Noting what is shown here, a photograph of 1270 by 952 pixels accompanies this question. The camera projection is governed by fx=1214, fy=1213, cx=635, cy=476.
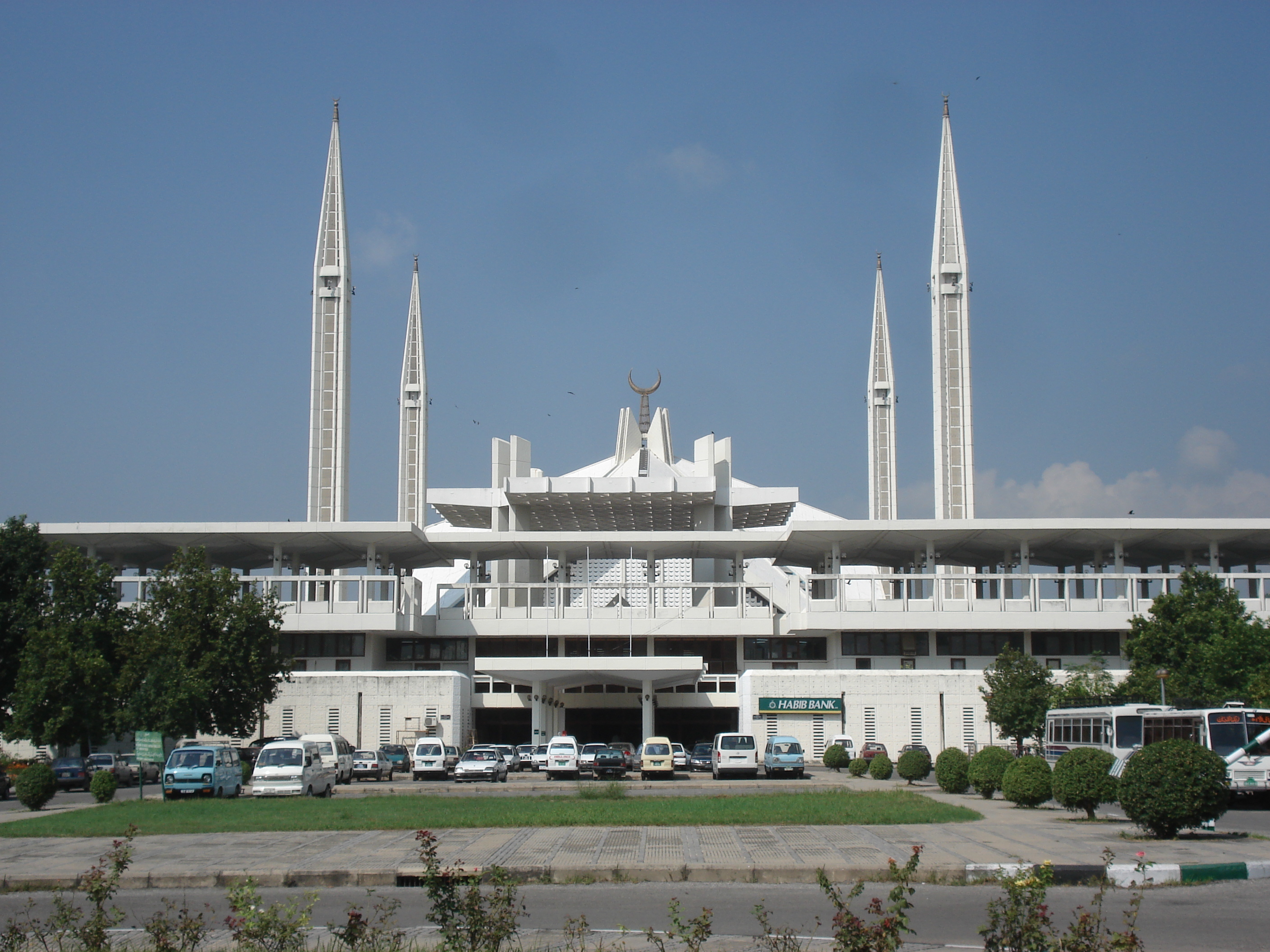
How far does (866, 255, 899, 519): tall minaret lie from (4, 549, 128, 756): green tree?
55.0m

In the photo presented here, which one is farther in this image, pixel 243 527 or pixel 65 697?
pixel 243 527

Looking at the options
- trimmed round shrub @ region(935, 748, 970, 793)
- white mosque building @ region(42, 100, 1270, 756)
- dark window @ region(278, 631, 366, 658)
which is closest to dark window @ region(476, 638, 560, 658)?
white mosque building @ region(42, 100, 1270, 756)

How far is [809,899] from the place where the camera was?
1265cm

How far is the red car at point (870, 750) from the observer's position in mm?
45906

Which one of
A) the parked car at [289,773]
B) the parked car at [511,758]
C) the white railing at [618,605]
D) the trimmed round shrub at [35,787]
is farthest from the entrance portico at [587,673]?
the trimmed round shrub at [35,787]

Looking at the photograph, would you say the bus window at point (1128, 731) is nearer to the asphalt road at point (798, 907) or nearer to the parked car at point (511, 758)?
the asphalt road at point (798, 907)

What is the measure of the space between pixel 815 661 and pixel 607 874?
153 feet

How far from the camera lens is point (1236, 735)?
24469 mm

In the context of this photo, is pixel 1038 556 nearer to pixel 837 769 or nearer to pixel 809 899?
pixel 837 769

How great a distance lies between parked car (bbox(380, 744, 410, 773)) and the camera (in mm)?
45062

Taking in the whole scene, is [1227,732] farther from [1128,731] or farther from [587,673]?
[587,673]

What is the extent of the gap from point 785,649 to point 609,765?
74.1ft

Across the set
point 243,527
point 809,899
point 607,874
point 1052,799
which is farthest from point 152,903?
point 243,527

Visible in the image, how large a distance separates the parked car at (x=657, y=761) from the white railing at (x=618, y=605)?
58.3ft
